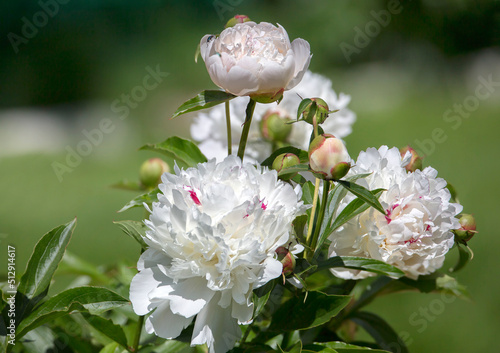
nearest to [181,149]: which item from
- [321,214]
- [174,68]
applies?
[321,214]

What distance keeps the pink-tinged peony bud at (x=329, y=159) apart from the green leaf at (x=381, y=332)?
0.30 metres

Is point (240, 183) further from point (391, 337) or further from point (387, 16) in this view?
point (387, 16)

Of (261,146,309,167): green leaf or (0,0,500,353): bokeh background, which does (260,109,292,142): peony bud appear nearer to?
(261,146,309,167): green leaf

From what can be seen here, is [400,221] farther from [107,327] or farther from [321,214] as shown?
[107,327]

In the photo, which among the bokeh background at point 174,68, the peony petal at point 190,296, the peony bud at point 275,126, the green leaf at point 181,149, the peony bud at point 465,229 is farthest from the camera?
the bokeh background at point 174,68

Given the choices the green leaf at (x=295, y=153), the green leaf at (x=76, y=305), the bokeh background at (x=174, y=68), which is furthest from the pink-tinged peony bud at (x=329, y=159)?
the bokeh background at (x=174, y=68)

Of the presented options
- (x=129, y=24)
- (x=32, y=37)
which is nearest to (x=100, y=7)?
(x=129, y=24)

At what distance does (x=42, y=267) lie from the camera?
617 mm

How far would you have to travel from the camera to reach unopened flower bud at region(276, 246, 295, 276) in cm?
50

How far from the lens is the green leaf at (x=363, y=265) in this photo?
54 centimetres

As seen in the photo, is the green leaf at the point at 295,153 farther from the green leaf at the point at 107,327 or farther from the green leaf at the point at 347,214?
the green leaf at the point at 107,327

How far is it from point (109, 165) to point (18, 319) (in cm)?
323

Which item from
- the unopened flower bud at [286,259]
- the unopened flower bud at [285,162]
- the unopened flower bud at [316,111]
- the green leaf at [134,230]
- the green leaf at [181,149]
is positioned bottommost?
the unopened flower bud at [286,259]

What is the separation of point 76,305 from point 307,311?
223 millimetres
